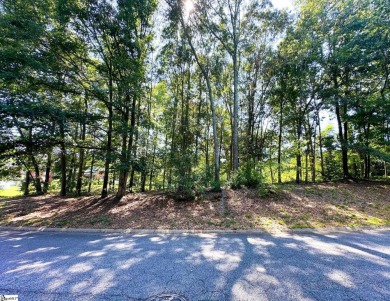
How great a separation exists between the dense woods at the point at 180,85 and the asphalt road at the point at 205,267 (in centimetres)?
358

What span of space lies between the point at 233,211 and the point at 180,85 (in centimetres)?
934

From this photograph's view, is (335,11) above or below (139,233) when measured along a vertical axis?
above

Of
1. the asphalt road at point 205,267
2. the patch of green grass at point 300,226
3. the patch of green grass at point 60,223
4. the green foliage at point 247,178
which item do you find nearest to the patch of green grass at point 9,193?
the patch of green grass at point 60,223

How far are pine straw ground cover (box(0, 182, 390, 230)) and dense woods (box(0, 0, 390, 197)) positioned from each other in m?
1.02

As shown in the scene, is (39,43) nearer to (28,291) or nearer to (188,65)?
A: (188,65)

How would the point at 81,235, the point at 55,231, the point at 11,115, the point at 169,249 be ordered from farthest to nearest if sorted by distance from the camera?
the point at 11,115
the point at 55,231
the point at 81,235
the point at 169,249

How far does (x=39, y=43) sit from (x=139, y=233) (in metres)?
7.93

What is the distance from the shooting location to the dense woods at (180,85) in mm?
6508

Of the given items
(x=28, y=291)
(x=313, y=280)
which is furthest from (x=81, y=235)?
(x=313, y=280)

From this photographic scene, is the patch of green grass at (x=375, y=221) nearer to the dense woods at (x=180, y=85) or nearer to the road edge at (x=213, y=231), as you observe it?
the road edge at (x=213, y=231)

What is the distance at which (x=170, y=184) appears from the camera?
7281mm

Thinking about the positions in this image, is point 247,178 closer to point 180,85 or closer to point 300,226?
point 300,226

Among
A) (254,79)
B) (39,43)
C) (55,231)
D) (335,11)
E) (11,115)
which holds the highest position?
(335,11)

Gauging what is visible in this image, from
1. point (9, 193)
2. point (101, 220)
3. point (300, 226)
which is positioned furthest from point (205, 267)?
point (9, 193)
